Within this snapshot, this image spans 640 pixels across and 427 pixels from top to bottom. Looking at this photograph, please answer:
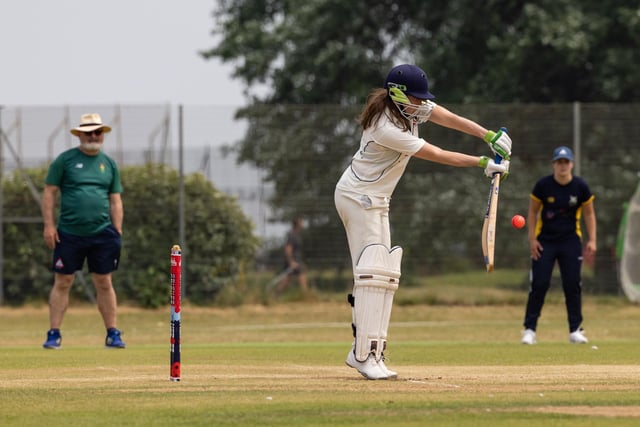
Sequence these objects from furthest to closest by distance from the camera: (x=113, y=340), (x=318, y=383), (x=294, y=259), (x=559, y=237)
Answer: (x=294, y=259), (x=559, y=237), (x=113, y=340), (x=318, y=383)

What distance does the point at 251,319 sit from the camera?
19.9m

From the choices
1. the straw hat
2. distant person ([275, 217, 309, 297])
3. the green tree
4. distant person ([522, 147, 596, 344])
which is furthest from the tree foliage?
the straw hat

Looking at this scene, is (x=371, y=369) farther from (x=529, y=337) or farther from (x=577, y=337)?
(x=577, y=337)

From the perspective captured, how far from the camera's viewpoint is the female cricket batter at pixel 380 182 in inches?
339

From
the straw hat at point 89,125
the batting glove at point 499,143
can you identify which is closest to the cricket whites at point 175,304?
the batting glove at point 499,143

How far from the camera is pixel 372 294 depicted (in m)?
8.66

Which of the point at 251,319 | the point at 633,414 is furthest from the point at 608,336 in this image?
the point at 633,414

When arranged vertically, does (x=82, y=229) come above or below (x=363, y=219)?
above

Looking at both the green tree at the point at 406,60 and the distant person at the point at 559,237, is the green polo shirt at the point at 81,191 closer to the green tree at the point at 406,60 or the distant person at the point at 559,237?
the distant person at the point at 559,237

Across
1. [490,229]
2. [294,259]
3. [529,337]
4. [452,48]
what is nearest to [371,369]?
[490,229]

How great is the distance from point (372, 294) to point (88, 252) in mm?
4840

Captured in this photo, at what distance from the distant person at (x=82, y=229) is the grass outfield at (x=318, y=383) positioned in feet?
1.56

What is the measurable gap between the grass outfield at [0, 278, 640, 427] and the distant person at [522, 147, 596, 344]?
0.54 m

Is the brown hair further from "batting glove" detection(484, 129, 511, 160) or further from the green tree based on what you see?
the green tree
